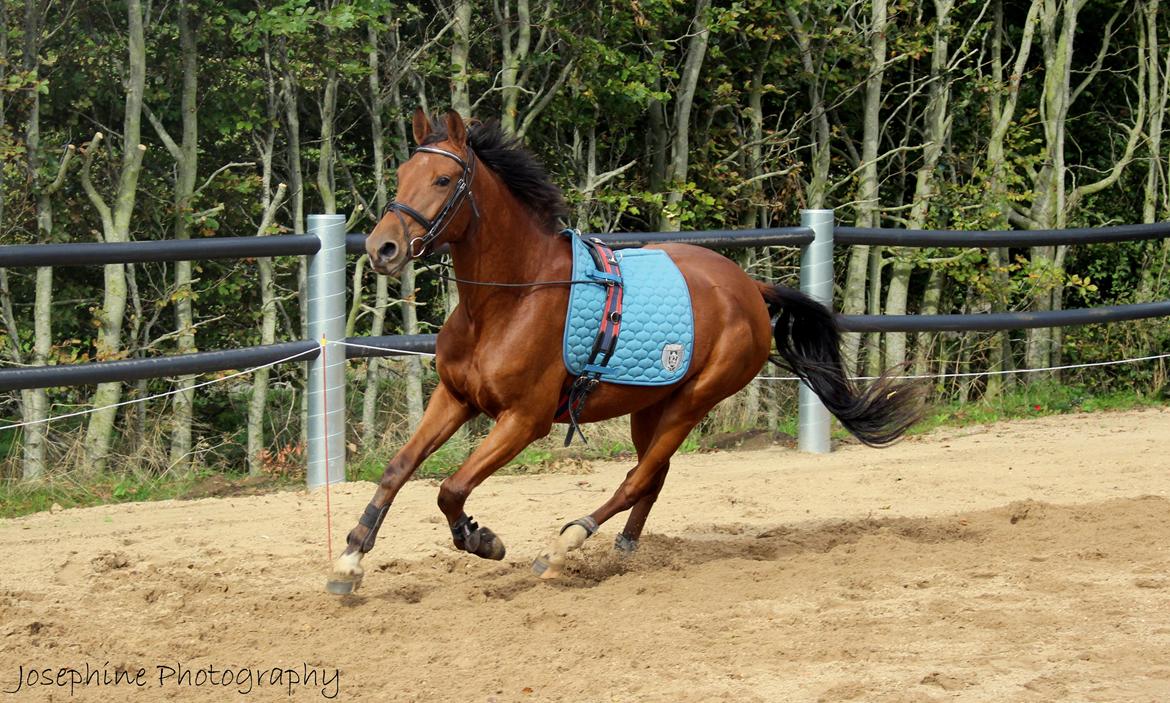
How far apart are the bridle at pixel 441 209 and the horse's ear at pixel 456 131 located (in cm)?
6

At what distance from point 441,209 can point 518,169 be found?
57 centimetres

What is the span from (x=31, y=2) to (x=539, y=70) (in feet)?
14.0

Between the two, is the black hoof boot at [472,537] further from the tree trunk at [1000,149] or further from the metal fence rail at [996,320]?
the tree trunk at [1000,149]

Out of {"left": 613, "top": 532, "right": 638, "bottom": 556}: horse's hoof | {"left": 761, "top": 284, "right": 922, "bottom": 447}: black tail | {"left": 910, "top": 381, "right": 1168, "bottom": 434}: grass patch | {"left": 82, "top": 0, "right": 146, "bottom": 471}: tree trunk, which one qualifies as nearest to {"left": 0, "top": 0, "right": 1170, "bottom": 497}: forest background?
{"left": 82, "top": 0, "right": 146, "bottom": 471}: tree trunk

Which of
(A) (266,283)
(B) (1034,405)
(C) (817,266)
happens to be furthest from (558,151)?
(B) (1034,405)

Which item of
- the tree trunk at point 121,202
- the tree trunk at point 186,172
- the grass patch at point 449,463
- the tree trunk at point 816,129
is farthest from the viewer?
the tree trunk at point 816,129

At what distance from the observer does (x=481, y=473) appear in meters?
5.18

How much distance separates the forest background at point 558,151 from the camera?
10.8 meters

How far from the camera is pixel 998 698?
383 centimetres

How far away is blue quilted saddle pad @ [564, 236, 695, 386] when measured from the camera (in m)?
5.40

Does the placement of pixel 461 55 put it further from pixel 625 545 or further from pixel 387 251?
pixel 387 251

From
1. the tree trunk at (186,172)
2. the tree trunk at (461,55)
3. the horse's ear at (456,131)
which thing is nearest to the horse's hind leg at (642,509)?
the horse's ear at (456,131)

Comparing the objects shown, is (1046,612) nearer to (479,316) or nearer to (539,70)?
(479,316)

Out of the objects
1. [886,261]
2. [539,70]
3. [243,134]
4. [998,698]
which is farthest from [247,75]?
[998,698]
